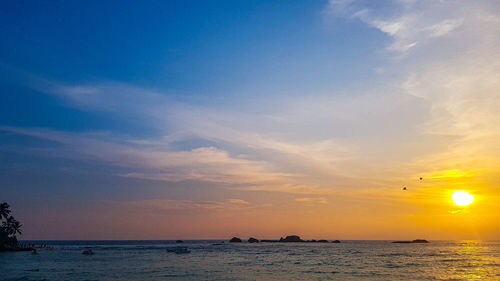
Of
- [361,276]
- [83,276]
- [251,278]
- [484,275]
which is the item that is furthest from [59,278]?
[484,275]

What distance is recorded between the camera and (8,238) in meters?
101

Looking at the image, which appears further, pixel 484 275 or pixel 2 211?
pixel 2 211

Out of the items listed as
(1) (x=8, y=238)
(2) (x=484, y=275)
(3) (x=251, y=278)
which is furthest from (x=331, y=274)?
(1) (x=8, y=238)

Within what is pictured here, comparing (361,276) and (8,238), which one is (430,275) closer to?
(361,276)

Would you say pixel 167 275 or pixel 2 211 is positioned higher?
pixel 2 211

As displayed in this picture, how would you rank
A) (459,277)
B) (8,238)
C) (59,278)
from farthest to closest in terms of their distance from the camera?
(8,238) < (459,277) < (59,278)

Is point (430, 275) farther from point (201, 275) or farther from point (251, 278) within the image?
point (201, 275)

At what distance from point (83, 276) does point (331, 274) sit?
34076 mm

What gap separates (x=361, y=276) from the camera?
1980 inches

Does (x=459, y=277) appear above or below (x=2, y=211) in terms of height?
below

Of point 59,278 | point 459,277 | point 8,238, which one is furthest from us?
point 8,238

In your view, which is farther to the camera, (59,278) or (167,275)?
(167,275)

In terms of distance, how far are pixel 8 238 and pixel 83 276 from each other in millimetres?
67551

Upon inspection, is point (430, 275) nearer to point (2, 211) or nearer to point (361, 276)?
point (361, 276)
